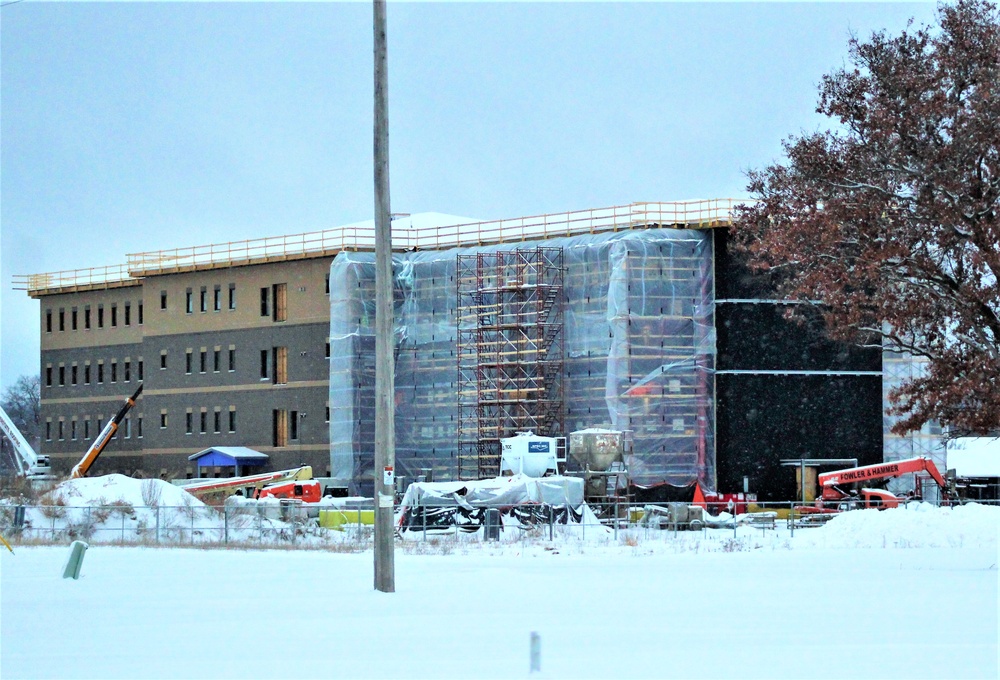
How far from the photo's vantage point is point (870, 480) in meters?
63.4

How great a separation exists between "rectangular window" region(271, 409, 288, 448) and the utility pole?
5675cm

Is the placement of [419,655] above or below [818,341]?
below

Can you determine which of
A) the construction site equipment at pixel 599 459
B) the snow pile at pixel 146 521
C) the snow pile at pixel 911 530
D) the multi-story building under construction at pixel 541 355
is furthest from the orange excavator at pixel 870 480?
the snow pile at pixel 146 521

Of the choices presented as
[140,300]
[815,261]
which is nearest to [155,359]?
[140,300]

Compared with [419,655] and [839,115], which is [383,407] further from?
[839,115]

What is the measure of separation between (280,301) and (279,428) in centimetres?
709

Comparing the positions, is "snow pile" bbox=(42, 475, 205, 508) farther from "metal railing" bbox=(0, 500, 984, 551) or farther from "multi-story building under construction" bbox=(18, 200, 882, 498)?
"multi-story building under construction" bbox=(18, 200, 882, 498)

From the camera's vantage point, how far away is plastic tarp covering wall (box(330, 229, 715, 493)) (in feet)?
212

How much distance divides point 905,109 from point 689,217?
3893 centimetres

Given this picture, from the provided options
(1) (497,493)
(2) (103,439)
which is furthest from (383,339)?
(2) (103,439)

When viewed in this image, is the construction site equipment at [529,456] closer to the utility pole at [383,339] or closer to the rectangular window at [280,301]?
the rectangular window at [280,301]

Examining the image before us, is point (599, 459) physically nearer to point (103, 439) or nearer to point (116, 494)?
point (116, 494)

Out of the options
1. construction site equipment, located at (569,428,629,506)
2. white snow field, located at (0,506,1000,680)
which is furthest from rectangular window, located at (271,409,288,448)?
white snow field, located at (0,506,1000,680)

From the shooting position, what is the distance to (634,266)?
214ft
